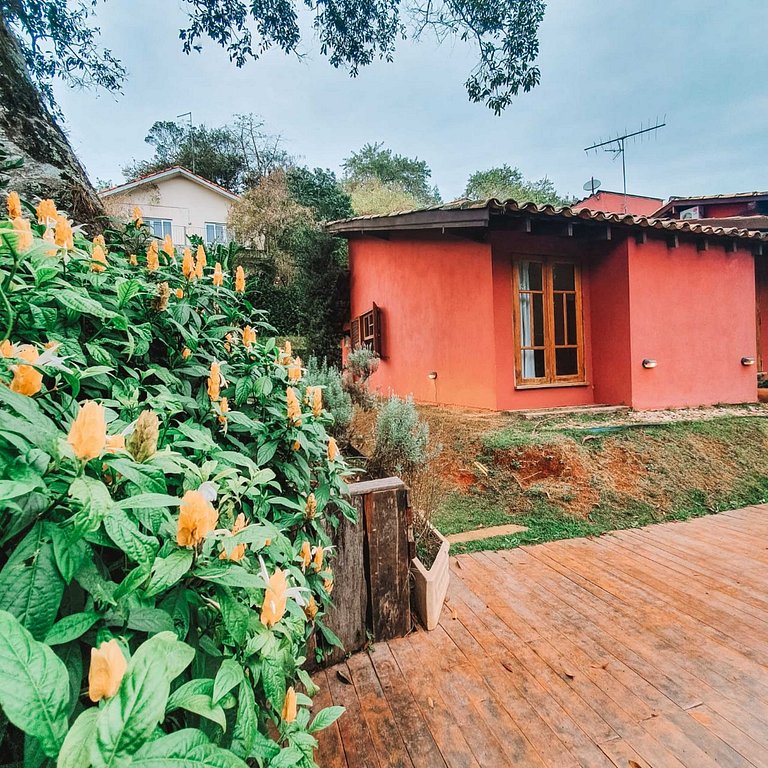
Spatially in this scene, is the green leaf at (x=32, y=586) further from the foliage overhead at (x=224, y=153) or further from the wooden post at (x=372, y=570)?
the foliage overhead at (x=224, y=153)

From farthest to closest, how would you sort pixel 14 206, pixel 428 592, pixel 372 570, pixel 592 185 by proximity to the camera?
1. pixel 592 185
2. pixel 428 592
3. pixel 372 570
4. pixel 14 206

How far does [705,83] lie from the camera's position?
1912 centimetres

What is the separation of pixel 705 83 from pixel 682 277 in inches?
848

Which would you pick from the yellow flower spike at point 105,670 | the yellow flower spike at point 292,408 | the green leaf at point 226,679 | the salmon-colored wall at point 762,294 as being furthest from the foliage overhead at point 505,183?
the yellow flower spike at point 105,670

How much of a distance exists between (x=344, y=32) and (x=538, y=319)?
384cm

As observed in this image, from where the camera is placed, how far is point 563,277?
18.2 ft

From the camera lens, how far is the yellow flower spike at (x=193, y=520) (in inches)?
21.2

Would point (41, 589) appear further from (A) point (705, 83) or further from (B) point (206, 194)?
(A) point (705, 83)

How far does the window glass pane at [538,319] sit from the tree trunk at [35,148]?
4.69 metres

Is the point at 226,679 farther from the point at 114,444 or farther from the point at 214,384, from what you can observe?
the point at 214,384

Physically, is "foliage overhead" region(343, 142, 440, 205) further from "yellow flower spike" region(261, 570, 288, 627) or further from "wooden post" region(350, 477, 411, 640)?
"yellow flower spike" region(261, 570, 288, 627)

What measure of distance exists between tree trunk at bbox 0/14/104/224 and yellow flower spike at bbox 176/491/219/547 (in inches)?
85.7

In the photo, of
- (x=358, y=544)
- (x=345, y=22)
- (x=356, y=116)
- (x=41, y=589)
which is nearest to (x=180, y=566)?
(x=41, y=589)

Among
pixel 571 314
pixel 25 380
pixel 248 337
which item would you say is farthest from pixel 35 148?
pixel 571 314
